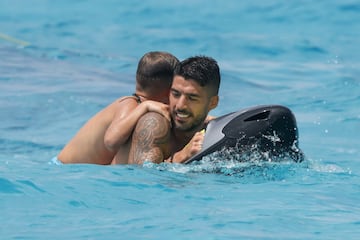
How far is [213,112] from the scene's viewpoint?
11031 millimetres

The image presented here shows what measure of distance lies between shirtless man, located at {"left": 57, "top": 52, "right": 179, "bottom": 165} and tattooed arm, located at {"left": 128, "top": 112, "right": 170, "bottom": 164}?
70 millimetres

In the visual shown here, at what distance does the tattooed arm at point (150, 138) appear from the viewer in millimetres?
6285

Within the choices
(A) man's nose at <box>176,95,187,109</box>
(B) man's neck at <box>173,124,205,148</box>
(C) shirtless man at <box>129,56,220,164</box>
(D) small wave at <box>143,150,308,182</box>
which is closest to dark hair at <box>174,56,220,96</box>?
(C) shirtless man at <box>129,56,220,164</box>

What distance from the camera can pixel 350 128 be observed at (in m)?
10.2

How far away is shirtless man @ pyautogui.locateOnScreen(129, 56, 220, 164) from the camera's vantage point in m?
6.30

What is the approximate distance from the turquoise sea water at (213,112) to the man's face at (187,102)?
35cm

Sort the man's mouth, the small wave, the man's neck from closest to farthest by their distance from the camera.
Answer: the small wave, the man's mouth, the man's neck

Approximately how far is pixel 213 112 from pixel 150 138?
4796 mm

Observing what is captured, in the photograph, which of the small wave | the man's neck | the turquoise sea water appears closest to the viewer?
the turquoise sea water

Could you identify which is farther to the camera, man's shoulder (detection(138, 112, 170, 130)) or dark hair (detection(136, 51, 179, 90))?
dark hair (detection(136, 51, 179, 90))

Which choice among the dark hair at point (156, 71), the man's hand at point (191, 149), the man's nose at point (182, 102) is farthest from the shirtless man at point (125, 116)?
the man's hand at point (191, 149)

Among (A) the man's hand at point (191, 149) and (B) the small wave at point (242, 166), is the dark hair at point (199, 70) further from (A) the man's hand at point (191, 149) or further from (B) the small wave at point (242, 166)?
(B) the small wave at point (242, 166)

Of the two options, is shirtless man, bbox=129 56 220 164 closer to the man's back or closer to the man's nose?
the man's nose

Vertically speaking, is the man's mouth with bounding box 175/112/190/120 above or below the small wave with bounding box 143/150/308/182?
above
